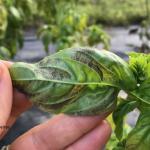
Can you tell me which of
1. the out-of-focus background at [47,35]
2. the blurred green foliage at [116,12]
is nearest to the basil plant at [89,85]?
the out-of-focus background at [47,35]

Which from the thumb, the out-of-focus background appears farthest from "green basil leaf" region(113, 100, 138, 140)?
the out-of-focus background

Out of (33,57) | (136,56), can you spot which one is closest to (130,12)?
(33,57)

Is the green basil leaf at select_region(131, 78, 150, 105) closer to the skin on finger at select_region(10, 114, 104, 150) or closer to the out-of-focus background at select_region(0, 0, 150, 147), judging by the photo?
the skin on finger at select_region(10, 114, 104, 150)

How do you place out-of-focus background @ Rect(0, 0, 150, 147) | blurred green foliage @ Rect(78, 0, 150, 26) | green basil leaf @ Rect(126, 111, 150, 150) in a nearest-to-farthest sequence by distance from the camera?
1. green basil leaf @ Rect(126, 111, 150, 150)
2. out-of-focus background @ Rect(0, 0, 150, 147)
3. blurred green foliage @ Rect(78, 0, 150, 26)

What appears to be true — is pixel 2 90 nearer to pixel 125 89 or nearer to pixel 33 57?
pixel 125 89

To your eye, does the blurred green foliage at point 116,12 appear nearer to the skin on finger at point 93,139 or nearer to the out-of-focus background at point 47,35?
the out-of-focus background at point 47,35

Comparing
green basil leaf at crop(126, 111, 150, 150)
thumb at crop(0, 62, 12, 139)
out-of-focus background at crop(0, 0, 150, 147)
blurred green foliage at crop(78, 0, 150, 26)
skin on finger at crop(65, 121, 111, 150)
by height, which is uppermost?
thumb at crop(0, 62, 12, 139)

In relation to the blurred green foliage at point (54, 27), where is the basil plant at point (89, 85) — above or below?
above
